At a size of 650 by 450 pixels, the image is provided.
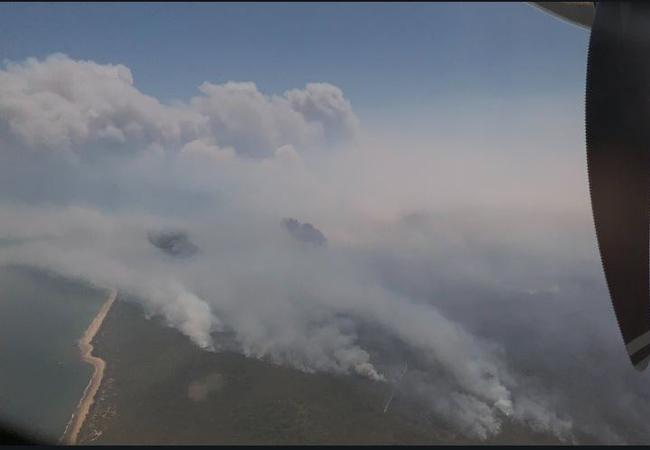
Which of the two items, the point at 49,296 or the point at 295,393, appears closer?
the point at 49,296

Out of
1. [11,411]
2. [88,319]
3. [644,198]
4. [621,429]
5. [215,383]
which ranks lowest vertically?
[621,429]

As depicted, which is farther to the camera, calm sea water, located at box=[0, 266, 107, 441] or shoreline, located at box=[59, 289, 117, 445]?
shoreline, located at box=[59, 289, 117, 445]

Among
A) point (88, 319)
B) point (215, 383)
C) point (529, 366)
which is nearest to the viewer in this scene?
point (88, 319)

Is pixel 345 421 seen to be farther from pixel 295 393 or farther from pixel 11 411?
pixel 11 411

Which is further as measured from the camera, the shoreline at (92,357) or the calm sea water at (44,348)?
the shoreline at (92,357)

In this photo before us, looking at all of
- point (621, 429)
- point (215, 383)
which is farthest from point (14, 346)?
point (621, 429)

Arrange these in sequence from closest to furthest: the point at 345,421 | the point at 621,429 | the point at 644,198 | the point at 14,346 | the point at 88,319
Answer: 1. the point at 644,198
2. the point at 14,346
3. the point at 88,319
4. the point at 345,421
5. the point at 621,429

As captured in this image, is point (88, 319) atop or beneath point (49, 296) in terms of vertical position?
beneath
